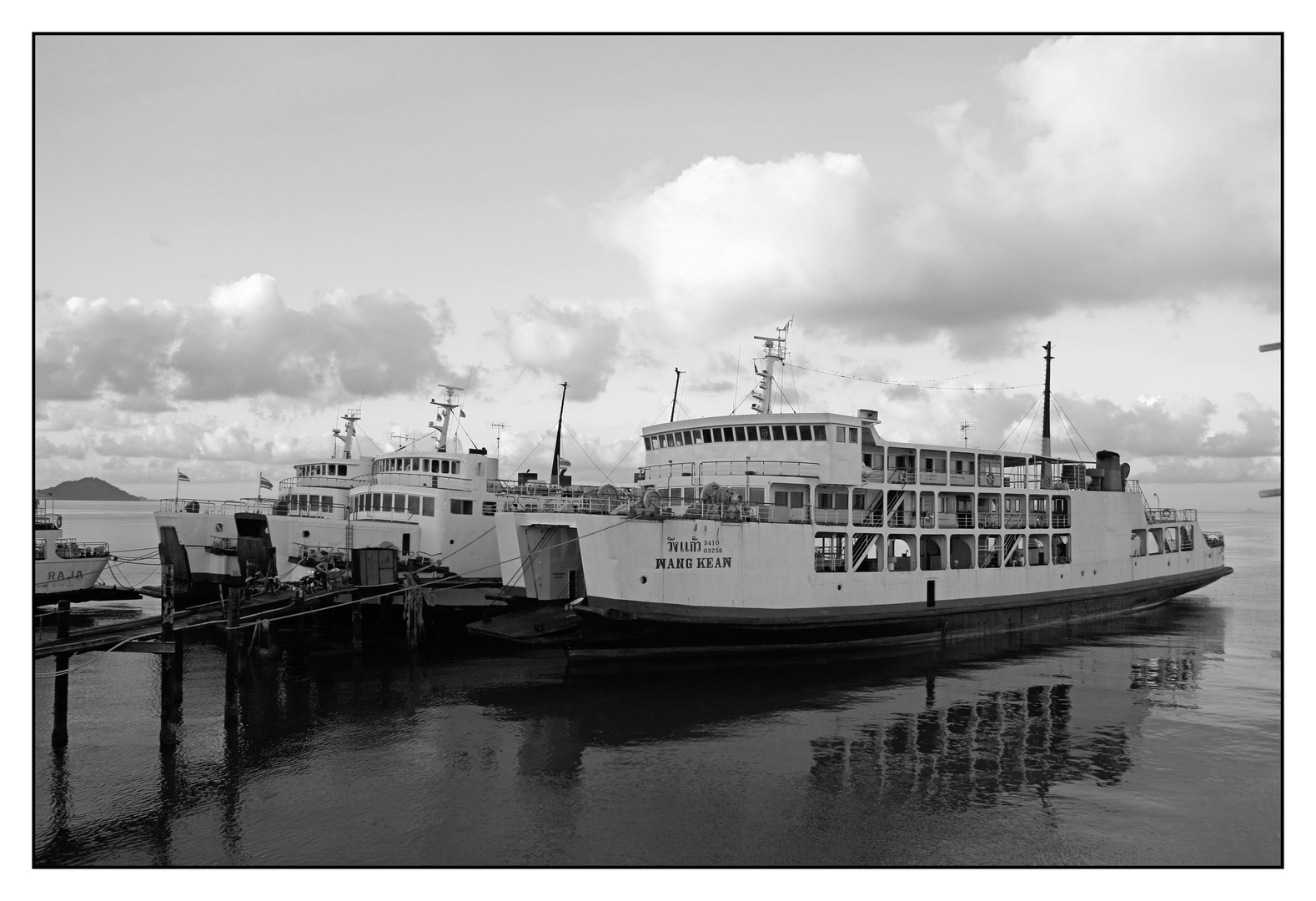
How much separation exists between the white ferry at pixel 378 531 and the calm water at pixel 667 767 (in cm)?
678

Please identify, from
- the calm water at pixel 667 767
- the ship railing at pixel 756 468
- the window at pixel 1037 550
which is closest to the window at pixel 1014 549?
the window at pixel 1037 550

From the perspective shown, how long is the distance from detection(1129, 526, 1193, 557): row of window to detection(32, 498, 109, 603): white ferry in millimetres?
46673

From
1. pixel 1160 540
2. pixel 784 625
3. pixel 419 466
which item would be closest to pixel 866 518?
pixel 784 625

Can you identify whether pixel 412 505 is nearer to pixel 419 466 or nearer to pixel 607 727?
pixel 419 466

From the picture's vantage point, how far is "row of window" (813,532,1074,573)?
29734mm

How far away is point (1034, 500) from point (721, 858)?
87.4 ft

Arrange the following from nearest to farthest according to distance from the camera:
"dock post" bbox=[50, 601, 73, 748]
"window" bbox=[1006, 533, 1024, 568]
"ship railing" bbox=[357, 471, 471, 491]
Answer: "dock post" bbox=[50, 601, 73, 748] → "window" bbox=[1006, 533, 1024, 568] → "ship railing" bbox=[357, 471, 471, 491]

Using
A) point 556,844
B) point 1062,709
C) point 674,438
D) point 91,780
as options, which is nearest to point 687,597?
point 674,438

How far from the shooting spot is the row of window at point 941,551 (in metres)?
29.7

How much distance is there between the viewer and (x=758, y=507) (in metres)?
27.2

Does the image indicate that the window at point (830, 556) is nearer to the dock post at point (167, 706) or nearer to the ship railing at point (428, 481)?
the ship railing at point (428, 481)

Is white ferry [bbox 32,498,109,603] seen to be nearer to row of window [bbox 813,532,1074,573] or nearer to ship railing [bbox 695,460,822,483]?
ship railing [bbox 695,460,822,483]

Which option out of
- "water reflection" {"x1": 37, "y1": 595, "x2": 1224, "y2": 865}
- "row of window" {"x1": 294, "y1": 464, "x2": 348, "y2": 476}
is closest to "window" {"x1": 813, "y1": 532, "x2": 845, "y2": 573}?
"water reflection" {"x1": 37, "y1": 595, "x2": 1224, "y2": 865}

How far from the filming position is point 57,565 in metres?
36.3
